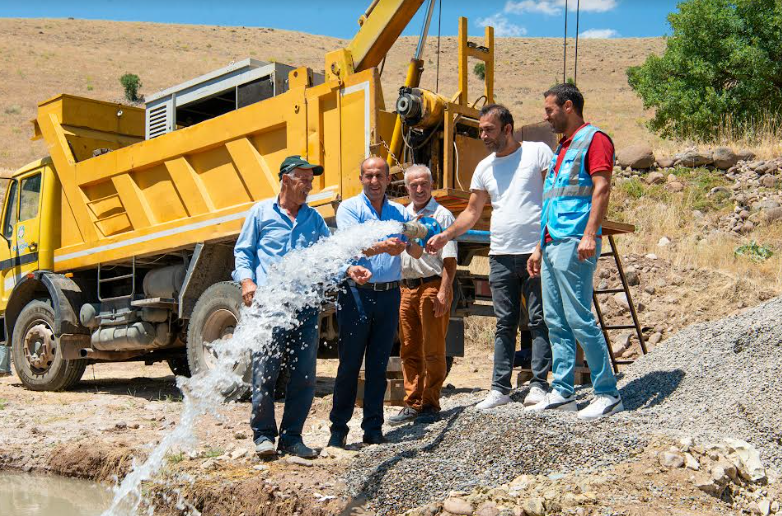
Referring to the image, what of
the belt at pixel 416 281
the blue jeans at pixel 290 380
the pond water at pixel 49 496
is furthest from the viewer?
the belt at pixel 416 281

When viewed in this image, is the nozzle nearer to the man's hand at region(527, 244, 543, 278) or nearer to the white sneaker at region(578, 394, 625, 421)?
the man's hand at region(527, 244, 543, 278)

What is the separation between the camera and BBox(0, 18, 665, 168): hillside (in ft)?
143

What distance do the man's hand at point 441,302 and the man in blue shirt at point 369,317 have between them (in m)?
0.46

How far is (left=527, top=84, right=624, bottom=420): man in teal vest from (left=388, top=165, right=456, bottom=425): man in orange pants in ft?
2.87

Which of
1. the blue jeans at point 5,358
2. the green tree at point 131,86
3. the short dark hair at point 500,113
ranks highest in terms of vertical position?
the green tree at point 131,86

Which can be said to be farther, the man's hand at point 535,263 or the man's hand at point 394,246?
the man's hand at point 535,263

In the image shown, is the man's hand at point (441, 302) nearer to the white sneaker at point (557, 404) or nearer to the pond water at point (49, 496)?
the white sneaker at point (557, 404)

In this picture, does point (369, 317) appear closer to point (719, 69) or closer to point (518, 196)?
point (518, 196)

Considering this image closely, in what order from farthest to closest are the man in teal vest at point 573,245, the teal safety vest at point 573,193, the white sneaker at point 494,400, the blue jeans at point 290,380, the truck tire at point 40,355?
1. the truck tire at point 40,355
2. the white sneaker at point 494,400
3. the blue jeans at point 290,380
4. the teal safety vest at point 573,193
5. the man in teal vest at point 573,245

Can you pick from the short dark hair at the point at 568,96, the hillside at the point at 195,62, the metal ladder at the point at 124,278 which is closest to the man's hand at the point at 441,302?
the short dark hair at the point at 568,96

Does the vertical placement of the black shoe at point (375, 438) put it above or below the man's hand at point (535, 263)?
below

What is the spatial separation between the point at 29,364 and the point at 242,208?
4.23 meters

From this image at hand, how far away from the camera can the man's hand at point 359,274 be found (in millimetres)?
4961

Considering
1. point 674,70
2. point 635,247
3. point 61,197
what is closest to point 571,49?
point 674,70
